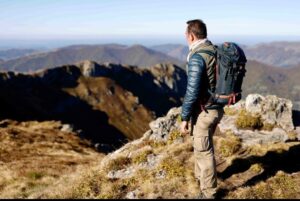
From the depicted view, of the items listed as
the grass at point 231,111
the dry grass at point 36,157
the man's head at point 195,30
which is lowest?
the dry grass at point 36,157

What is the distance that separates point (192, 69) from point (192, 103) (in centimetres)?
99

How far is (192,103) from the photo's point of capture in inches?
435

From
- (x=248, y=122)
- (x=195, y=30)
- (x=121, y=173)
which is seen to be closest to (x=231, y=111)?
(x=248, y=122)

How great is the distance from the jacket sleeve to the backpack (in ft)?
1.19

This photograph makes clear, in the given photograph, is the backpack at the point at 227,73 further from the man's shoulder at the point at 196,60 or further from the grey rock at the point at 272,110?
the grey rock at the point at 272,110

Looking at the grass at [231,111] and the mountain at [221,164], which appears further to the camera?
the grass at [231,111]

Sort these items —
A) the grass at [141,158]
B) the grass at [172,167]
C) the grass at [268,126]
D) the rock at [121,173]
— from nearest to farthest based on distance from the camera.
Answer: the grass at [172,167]
the rock at [121,173]
the grass at [141,158]
the grass at [268,126]

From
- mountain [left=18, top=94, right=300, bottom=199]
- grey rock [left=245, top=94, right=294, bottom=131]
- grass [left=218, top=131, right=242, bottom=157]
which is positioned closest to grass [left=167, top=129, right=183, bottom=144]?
mountain [left=18, top=94, right=300, bottom=199]

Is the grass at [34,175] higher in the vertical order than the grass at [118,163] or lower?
lower

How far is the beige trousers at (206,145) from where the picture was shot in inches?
459

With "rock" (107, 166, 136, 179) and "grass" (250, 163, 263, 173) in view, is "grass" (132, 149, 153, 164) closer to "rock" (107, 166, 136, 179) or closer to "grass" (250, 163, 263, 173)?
"rock" (107, 166, 136, 179)

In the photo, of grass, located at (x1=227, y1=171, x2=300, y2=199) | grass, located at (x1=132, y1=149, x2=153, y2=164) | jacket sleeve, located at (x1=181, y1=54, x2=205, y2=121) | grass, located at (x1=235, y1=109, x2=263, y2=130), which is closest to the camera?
jacket sleeve, located at (x1=181, y1=54, x2=205, y2=121)

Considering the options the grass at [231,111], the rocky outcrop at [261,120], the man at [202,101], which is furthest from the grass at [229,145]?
the man at [202,101]

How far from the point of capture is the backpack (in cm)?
1100
